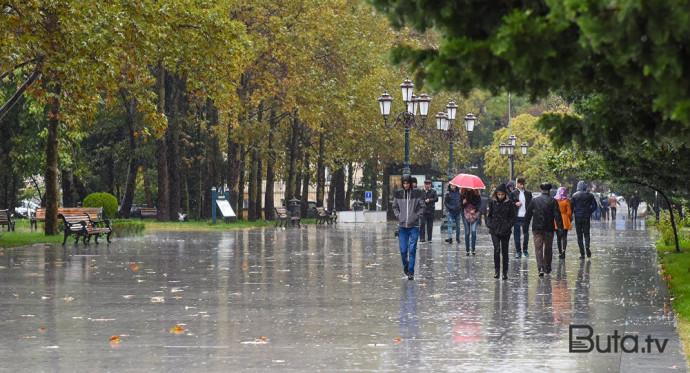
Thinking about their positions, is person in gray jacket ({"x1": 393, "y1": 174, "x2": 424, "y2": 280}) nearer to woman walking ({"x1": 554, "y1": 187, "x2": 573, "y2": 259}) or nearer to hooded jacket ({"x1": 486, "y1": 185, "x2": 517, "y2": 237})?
hooded jacket ({"x1": 486, "y1": 185, "x2": 517, "y2": 237})

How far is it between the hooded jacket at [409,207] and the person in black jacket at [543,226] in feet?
6.94

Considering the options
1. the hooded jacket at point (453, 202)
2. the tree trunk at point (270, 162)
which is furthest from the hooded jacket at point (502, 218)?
the tree trunk at point (270, 162)

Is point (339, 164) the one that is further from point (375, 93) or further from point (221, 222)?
point (221, 222)

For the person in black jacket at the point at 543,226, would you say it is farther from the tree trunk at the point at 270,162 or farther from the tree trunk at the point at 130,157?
the tree trunk at the point at 270,162

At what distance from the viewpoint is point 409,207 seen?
1738 centimetres

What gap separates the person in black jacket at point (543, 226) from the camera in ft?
58.4

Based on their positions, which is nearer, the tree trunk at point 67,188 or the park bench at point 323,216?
the tree trunk at point 67,188

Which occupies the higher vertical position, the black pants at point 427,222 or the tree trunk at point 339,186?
the tree trunk at point 339,186

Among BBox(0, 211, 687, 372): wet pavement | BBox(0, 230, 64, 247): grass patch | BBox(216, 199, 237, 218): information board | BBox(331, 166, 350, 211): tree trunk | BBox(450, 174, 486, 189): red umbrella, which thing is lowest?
BBox(0, 211, 687, 372): wet pavement

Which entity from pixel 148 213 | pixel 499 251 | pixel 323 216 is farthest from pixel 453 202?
pixel 148 213

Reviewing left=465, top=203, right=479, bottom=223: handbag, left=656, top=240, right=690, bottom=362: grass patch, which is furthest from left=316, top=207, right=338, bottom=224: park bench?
left=465, top=203, right=479, bottom=223: handbag

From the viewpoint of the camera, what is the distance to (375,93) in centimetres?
5547

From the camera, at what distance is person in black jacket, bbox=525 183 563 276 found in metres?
17.8

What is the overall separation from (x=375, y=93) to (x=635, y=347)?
153 feet
